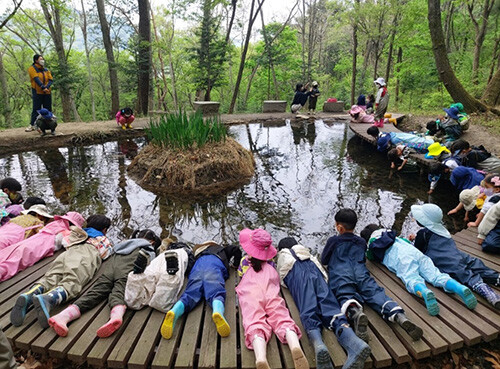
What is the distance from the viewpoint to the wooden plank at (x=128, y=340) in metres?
1.68

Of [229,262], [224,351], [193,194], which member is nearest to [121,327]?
[224,351]

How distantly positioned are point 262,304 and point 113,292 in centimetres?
112

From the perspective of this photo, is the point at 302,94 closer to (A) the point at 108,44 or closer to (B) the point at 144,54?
(B) the point at 144,54

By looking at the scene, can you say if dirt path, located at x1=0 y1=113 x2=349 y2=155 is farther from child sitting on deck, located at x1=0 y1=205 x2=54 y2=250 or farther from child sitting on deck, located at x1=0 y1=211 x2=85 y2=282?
child sitting on deck, located at x1=0 y1=211 x2=85 y2=282

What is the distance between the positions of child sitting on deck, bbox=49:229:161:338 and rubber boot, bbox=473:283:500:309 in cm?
255

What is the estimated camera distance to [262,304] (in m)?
1.97

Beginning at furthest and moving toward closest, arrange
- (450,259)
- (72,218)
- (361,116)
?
(361,116) → (72,218) → (450,259)

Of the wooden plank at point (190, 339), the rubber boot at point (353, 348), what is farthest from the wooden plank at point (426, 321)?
the wooden plank at point (190, 339)

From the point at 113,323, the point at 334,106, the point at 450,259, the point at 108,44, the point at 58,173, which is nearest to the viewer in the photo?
the point at 113,323

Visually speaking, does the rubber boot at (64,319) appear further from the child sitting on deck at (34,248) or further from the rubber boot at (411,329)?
the rubber boot at (411,329)

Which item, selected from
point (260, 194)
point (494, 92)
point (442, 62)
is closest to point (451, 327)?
point (260, 194)

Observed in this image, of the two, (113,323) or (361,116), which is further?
(361,116)

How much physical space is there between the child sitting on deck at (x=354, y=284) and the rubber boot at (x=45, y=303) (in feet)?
6.57

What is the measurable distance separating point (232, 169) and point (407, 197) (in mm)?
3085
